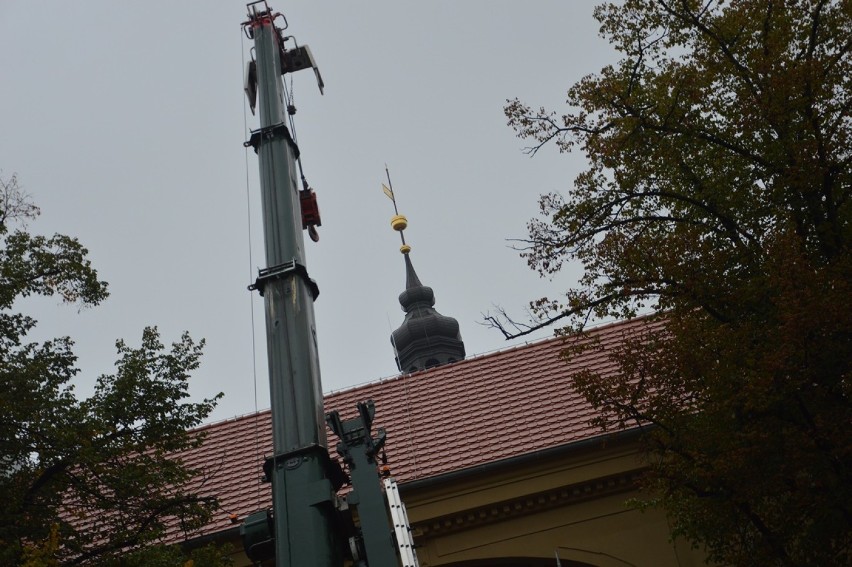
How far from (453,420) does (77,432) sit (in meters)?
7.98

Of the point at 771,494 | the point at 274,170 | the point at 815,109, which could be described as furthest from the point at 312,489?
the point at 815,109

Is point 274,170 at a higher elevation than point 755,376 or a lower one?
higher

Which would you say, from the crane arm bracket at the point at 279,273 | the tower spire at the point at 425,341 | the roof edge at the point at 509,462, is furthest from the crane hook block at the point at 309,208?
the tower spire at the point at 425,341

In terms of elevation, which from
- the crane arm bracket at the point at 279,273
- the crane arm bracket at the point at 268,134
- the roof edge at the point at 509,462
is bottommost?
the crane arm bracket at the point at 279,273

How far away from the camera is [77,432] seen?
12.8 meters

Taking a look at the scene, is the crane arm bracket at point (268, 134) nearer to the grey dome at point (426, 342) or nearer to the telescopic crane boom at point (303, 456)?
the telescopic crane boom at point (303, 456)

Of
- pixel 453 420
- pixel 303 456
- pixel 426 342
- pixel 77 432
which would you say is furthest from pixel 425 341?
pixel 303 456

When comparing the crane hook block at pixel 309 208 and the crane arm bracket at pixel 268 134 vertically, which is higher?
the crane arm bracket at pixel 268 134

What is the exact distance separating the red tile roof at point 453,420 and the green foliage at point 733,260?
5.19 meters

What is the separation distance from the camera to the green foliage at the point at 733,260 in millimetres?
10586

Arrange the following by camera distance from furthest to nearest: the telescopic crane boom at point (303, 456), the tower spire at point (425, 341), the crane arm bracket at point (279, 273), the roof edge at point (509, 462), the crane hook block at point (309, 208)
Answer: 1. the tower spire at point (425, 341)
2. the roof edge at point (509, 462)
3. the crane hook block at point (309, 208)
4. the crane arm bracket at point (279, 273)
5. the telescopic crane boom at point (303, 456)

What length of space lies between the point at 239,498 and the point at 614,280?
857cm

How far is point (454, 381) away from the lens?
2061cm

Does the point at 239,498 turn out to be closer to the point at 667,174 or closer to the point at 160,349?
the point at 160,349
